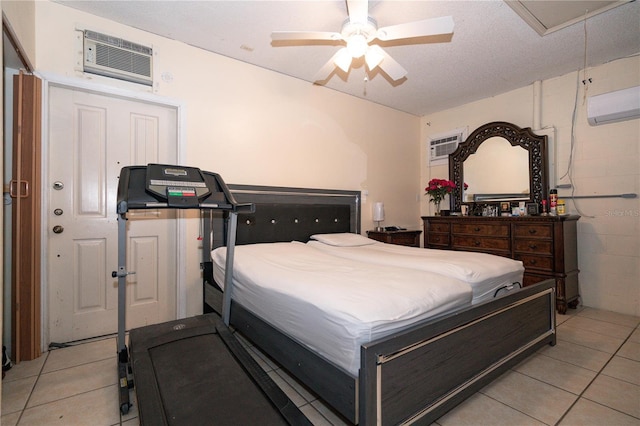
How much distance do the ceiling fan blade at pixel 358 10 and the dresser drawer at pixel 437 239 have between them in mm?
3124

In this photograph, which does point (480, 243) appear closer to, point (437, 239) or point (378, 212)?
point (437, 239)

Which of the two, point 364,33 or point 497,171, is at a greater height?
point 364,33

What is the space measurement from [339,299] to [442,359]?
0.62m

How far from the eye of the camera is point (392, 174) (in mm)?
4742

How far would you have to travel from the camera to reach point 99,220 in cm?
267

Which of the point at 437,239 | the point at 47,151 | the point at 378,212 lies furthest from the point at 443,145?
the point at 47,151

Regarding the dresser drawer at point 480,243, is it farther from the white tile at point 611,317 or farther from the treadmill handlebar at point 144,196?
the treadmill handlebar at point 144,196

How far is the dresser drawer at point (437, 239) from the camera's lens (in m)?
4.29

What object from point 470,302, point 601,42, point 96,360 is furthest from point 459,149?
point 96,360

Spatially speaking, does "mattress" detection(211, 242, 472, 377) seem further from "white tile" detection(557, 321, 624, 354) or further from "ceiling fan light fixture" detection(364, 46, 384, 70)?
"ceiling fan light fixture" detection(364, 46, 384, 70)

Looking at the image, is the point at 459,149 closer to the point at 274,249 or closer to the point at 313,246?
the point at 313,246

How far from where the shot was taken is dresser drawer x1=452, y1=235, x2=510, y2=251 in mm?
3688

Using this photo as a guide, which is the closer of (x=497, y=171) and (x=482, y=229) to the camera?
(x=482, y=229)

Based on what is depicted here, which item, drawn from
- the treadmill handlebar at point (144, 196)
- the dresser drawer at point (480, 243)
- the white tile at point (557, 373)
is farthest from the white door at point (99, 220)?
the dresser drawer at point (480, 243)
